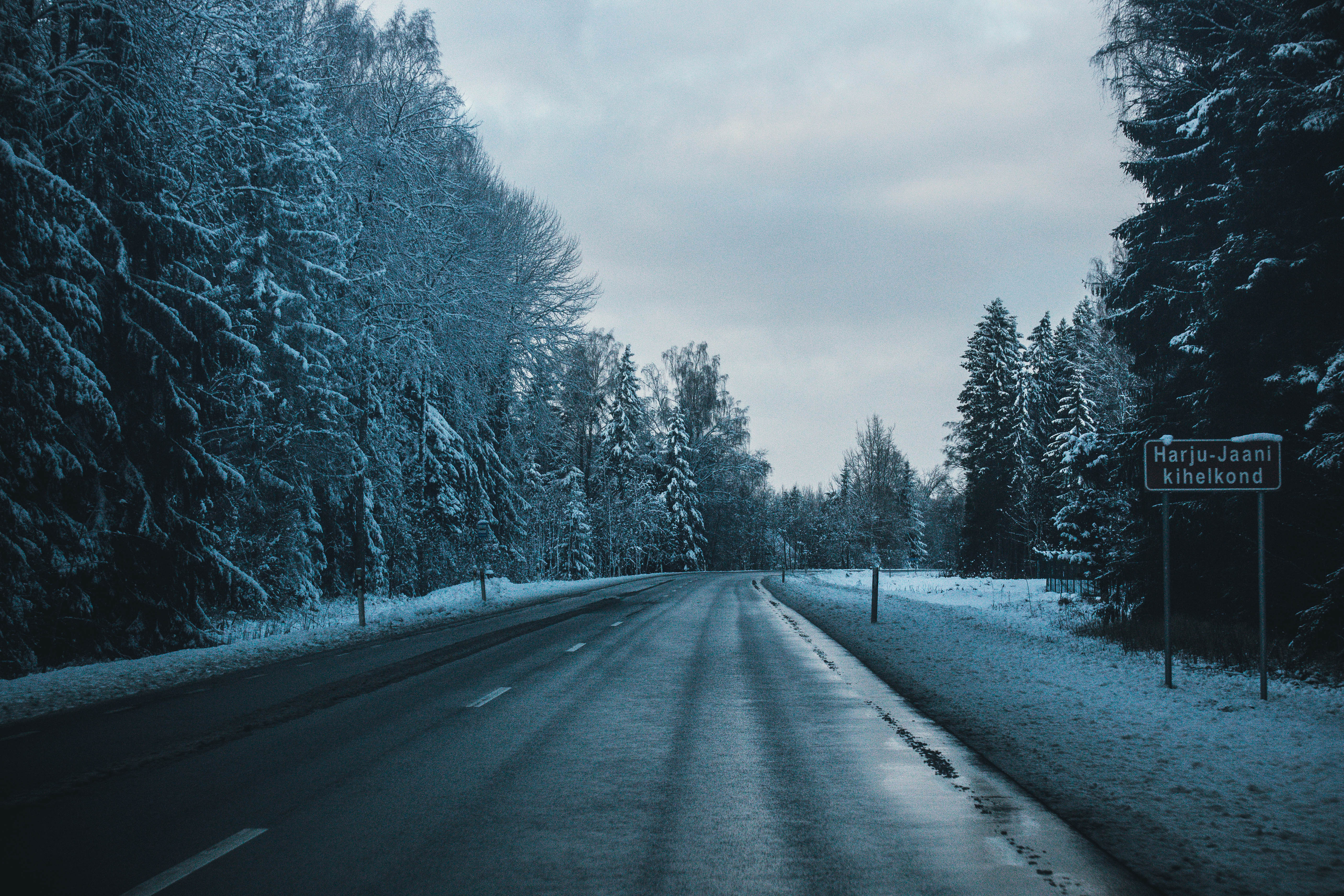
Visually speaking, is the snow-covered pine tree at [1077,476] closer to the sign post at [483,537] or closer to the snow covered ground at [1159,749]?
the snow covered ground at [1159,749]

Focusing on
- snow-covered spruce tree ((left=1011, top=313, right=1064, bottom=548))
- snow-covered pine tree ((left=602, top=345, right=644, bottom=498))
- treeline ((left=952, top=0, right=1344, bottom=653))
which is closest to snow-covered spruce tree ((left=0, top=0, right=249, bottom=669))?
treeline ((left=952, top=0, right=1344, bottom=653))

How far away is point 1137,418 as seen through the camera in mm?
17969

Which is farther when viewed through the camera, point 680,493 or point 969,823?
point 680,493

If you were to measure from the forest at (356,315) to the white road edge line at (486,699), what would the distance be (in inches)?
290

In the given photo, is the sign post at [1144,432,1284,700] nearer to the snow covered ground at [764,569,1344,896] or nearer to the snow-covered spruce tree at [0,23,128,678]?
the snow covered ground at [764,569,1344,896]

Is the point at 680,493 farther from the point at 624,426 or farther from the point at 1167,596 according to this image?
the point at 1167,596

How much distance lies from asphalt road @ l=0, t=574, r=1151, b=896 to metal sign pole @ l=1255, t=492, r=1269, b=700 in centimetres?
389

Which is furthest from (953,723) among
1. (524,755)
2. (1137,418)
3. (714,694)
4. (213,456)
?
(213,456)

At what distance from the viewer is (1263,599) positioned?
10359mm

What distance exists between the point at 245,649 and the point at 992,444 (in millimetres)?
50395

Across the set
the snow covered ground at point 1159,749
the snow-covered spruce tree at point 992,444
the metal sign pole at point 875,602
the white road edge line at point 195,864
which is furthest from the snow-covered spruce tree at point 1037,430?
the white road edge line at point 195,864

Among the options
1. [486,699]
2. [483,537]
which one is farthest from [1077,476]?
[486,699]

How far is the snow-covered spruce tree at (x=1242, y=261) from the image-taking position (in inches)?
515

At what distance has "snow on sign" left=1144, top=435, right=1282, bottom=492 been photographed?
34.8 feet
